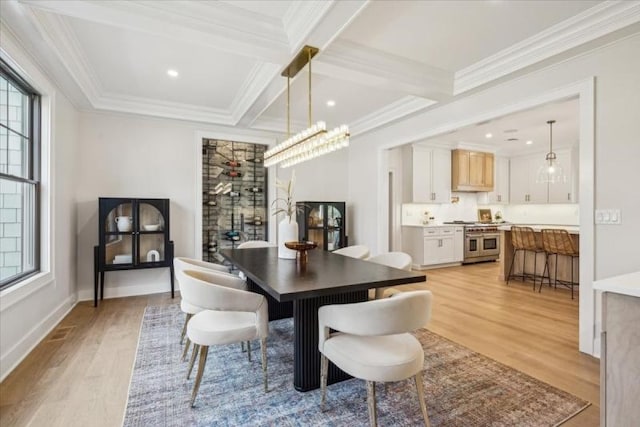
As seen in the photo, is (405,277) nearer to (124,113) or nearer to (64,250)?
(64,250)

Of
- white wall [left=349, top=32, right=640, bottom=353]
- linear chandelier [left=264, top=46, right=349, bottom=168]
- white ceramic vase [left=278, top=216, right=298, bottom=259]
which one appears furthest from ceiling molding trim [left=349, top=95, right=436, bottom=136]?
white ceramic vase [left=278, top=216, right=298, bottom=259]

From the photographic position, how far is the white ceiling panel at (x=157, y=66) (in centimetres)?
274

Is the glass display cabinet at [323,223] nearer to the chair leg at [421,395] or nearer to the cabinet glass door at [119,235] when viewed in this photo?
the cabinet glass door at [119,235]

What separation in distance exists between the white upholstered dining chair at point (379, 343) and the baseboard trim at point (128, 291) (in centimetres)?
377

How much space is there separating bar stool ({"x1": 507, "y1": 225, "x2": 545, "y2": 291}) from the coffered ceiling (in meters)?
2.68

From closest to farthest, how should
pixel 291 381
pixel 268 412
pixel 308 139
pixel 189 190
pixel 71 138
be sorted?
pixel 268 412
pixel 291 381
pixel 308 139
pixel 71 138
pixel 189 190

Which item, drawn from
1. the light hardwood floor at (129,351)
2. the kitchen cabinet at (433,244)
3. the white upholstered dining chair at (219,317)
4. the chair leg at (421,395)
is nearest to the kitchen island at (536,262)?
the light hardwood floor at (129,351)

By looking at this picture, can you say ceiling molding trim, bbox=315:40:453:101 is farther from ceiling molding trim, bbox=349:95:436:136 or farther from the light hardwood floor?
the light hardwood floor

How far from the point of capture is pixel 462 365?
2412 mm

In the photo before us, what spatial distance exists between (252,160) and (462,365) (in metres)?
4.60

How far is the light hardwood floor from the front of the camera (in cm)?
191

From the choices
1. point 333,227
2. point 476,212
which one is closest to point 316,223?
point 333,227

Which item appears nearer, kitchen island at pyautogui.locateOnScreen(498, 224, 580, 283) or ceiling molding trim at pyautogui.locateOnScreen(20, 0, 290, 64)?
ceiling molding trim at pyautogui.locateOnScreen(20, 0, 290, 64)

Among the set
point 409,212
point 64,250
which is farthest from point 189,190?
point 409,212
